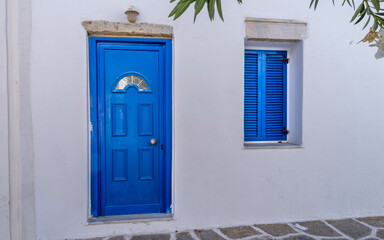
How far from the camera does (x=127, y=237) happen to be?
3.00 meters

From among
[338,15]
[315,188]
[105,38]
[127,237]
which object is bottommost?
[127,237]

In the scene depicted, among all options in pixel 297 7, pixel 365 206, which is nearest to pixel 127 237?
pixel 365 206

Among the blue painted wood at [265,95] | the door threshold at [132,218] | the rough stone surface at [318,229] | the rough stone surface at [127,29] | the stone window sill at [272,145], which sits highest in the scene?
the rough stone surface at [127,29]

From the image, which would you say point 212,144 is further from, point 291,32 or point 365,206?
point 365,206

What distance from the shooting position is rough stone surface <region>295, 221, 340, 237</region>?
308 cm

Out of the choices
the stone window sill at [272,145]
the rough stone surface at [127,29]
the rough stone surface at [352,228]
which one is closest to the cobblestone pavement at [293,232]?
the rough stone surface at [352,228]

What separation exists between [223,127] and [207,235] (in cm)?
137

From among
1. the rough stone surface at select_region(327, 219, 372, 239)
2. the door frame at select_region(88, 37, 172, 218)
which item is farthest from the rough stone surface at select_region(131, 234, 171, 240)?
the rough stone surface at select_region(327, 219, 372, 239)

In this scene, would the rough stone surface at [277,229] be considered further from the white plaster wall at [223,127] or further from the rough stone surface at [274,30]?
the rough stone surface at [274,30]

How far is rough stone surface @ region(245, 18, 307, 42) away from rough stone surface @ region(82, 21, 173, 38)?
1.07 m

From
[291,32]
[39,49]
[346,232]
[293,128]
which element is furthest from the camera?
[293,128]

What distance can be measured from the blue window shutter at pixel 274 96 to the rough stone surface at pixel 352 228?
133cm

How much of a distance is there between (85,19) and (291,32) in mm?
2664

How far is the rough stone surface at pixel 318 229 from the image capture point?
308 cm
